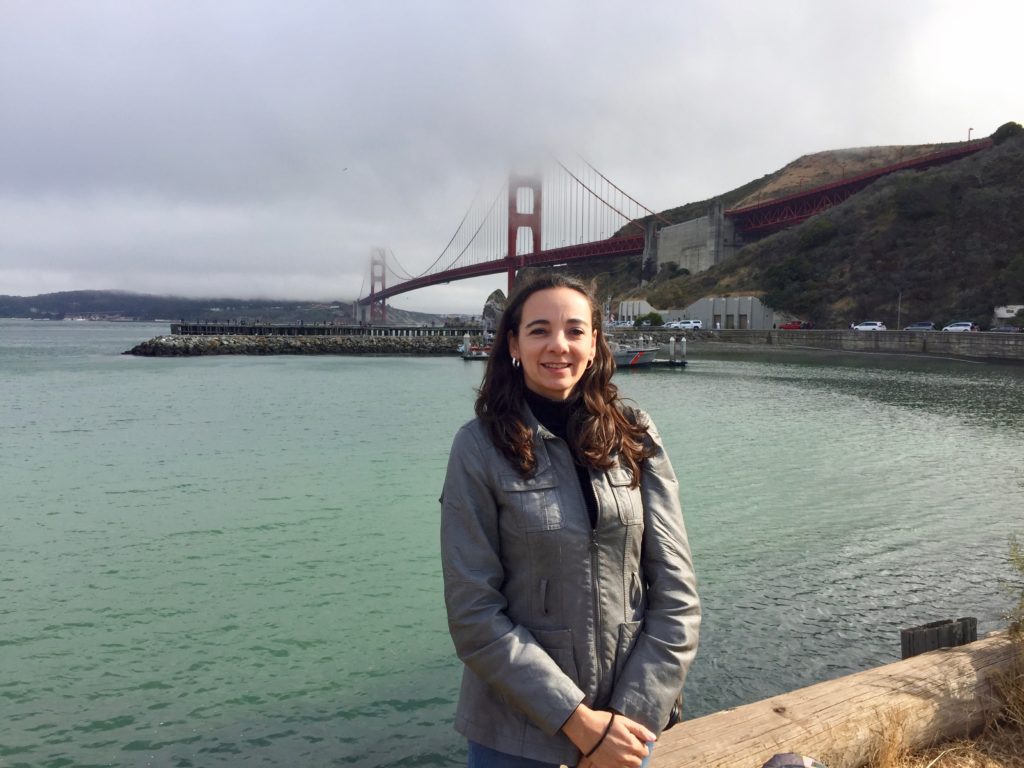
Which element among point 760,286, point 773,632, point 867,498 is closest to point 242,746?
point 773,632

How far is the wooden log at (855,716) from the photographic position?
2227mm

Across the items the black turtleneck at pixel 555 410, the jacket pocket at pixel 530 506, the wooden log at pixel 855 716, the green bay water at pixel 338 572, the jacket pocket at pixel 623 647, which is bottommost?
the green bay water at pixel 338 572

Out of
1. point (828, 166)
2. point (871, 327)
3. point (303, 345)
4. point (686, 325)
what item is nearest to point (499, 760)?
point (871, 327)

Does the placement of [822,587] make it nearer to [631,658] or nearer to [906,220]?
[631,658]

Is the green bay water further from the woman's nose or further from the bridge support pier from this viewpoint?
the bridge support pier

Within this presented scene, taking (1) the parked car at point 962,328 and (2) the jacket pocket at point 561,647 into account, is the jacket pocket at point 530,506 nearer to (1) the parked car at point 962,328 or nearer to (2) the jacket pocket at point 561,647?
(2) the jacket pocket at point 561,647

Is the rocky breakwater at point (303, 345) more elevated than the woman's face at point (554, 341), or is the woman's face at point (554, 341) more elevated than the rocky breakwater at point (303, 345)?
the woman's face at point (554, 341)

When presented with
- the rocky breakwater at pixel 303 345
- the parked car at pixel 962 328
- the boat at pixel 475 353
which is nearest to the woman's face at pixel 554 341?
the parked car at pixel 962 328

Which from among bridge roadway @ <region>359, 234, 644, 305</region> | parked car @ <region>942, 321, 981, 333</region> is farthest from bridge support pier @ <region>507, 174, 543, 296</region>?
parked car @ <region>942, 321, 981, 333</region>

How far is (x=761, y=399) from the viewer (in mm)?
20094

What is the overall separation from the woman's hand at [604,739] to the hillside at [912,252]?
48436 mm

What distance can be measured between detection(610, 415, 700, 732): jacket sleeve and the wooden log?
765mm

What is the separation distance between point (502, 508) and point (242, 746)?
9.20 ft

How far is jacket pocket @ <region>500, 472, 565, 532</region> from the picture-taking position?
148 cm
